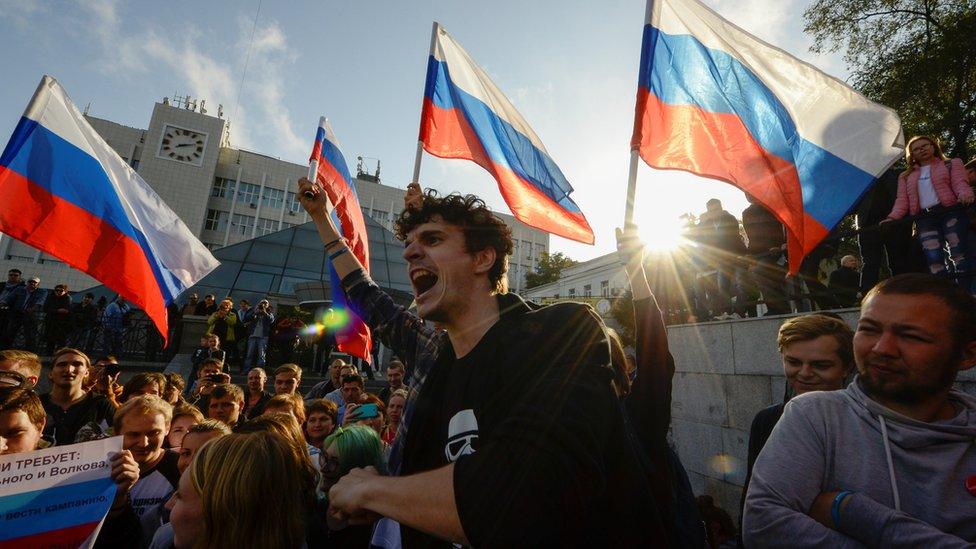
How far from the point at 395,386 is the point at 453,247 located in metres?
6.17

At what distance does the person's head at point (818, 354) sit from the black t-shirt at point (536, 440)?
6.70 ft

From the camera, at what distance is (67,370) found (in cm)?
446

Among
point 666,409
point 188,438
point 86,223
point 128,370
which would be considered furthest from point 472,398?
point 128,370

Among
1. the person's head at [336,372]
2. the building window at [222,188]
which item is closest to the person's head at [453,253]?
the person's head at [336,372]

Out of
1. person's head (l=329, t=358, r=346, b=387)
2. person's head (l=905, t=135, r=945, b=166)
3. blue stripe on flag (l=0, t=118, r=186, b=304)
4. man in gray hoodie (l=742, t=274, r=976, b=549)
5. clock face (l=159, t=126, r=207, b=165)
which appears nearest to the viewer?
man in gray hoodie (l=742, t=274, r=976, b=549)

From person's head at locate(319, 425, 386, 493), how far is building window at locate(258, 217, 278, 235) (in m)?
55.4

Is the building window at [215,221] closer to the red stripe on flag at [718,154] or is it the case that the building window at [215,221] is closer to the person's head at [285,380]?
the person's head at [285,380]

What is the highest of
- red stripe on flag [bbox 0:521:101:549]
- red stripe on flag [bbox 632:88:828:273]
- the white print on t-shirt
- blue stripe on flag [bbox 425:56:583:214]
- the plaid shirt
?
blue stripe on flag [bbox 425:56:583:214]

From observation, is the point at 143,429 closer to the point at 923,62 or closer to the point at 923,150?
the point at 923,150

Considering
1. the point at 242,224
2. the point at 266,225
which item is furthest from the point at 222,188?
the point at 266,225

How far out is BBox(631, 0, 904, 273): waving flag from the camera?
347 centimetres

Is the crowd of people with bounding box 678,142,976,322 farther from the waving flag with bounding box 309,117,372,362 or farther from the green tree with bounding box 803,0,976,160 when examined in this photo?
the green tree with bounding box 803,0,976,160

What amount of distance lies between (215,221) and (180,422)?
5426 centimetres

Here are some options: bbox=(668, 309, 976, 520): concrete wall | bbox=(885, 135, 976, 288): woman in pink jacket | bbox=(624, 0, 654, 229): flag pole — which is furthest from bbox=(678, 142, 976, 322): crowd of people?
bbox=(624, 0, 654, 229): flag pole
